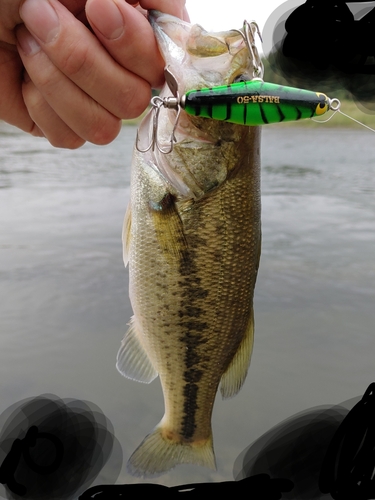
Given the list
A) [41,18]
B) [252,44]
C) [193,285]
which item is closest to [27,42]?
[41,18]

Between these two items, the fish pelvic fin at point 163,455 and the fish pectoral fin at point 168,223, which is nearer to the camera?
the fish pectoral fin at point 168,223

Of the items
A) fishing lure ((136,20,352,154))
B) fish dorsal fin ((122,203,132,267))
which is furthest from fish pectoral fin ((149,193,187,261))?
fishing lure ((136,20,352,154))

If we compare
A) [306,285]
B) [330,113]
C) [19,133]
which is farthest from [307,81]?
[19,133]

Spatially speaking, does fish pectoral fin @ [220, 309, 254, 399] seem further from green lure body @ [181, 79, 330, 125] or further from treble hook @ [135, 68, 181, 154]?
green lure body @ [181, 79, 330, 125]

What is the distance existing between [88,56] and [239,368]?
120 cm

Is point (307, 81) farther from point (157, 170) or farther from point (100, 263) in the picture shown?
point (100, 263)

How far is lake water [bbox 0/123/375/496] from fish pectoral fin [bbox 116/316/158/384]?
1.09 metres

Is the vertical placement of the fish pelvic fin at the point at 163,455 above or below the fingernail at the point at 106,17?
below

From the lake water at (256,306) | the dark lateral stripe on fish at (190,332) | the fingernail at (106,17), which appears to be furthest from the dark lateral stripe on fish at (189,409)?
the fingernail at (106,17)

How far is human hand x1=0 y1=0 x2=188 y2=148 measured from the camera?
1112mm

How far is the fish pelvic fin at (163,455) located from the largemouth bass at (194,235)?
0.28 m

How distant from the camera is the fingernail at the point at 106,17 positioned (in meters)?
1.07

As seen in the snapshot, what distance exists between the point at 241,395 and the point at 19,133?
15.7 meters

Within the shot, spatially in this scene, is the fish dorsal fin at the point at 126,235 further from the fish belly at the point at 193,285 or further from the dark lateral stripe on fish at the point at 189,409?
the dark lateral stripe on fish at the point at 189,409
